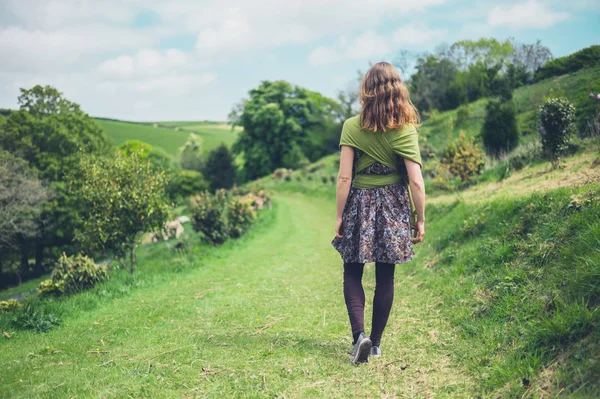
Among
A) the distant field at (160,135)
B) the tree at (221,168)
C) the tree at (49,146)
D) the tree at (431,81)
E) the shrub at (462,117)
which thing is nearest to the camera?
the tree at (49,146)

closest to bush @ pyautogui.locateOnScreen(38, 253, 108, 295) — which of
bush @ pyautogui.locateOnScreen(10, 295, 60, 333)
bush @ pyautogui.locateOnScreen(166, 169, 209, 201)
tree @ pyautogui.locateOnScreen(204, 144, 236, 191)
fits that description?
bush @ pyautogui.locateOnScreen(10, 295, 60, 333)

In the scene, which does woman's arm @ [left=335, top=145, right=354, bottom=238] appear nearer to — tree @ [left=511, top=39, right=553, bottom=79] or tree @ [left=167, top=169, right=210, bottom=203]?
tree @ [left=511, top=39, right=553, bottom=79]

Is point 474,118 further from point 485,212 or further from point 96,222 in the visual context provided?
point 96,222

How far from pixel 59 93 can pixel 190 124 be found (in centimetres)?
8866

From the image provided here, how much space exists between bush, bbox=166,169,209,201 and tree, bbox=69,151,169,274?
38945mm

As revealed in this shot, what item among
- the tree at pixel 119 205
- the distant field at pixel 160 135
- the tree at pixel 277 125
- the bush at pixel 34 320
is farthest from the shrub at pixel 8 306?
the distant field at pixel 160 135

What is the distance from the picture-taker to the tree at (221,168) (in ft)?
173

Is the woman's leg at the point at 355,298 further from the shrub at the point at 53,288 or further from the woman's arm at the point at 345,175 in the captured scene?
the shrub at the point at 53,288

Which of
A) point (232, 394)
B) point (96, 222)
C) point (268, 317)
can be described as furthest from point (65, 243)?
point (232, 394)

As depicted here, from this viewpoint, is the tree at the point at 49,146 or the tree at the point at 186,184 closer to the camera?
the tree at the point at 49,146

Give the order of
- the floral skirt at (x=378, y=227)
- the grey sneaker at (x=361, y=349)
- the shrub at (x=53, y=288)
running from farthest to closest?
the shrub at (x=53, y=288) → the floral skirt at (x=378, y=227) → the grey sneaker at (x=361, y=349)

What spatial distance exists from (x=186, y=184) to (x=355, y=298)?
4813 centimetres

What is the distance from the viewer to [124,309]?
672cm

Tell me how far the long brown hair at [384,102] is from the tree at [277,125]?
1993 inches
